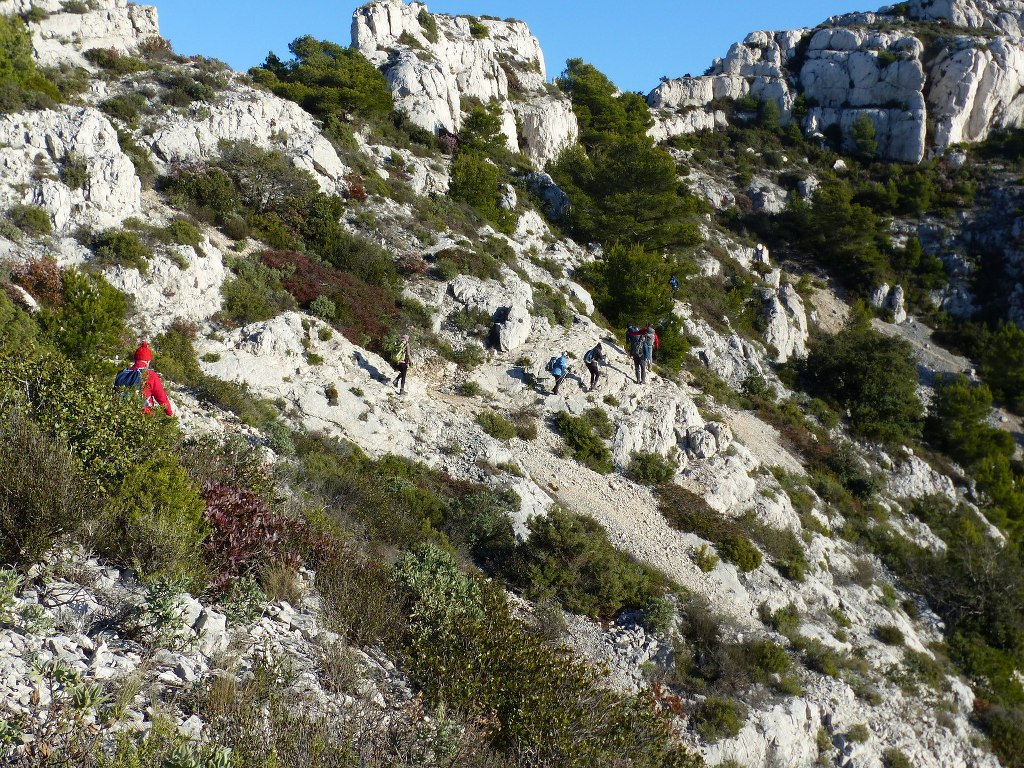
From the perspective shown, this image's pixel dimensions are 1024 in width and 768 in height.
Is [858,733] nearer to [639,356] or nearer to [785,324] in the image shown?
[639,356]

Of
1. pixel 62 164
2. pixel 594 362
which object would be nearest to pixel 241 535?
pixel 594 362

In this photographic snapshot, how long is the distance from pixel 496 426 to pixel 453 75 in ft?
121

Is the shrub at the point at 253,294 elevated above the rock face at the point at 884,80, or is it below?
below

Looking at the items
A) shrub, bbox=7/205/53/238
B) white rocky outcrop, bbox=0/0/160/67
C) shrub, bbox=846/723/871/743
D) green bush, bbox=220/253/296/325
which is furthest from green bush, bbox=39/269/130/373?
shrub, bbox=846/723/871/743


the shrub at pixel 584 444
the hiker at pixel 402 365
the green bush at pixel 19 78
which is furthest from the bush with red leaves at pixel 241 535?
the green bush at pixel 19 78

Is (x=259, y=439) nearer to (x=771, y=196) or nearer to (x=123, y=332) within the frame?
(x=123, y=332)

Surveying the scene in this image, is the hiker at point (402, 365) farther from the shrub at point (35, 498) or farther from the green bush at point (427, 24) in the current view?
the green bush at point (427, 24)

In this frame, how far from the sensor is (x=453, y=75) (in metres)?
44.2

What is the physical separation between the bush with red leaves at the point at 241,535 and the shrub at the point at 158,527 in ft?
0.71

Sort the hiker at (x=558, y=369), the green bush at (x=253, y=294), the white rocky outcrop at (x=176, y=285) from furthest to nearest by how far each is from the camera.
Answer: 1. the hiker at (x=558, y=369)
2. the green bush at (x=253, y=294)
3. the white rocky outcrop at (x=176, y=285)

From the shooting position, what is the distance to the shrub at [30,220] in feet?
48.7

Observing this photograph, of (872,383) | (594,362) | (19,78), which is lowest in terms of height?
(594,362)

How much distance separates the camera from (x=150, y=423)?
23.1 feet

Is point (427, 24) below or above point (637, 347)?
above
